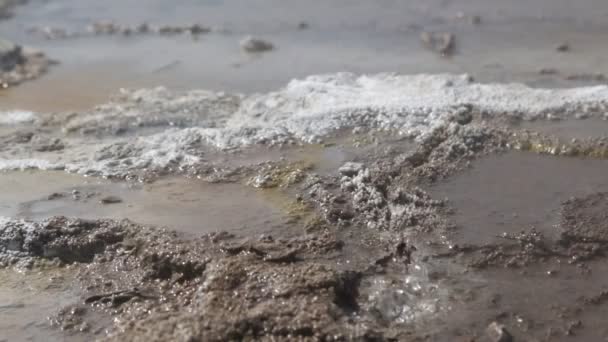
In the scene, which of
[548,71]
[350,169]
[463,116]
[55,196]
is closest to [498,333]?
[350,169]

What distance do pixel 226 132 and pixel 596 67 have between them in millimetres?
3250

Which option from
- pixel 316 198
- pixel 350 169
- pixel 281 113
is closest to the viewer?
pixel 316 198

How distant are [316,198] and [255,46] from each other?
3743 millimetres

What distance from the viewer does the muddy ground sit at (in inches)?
117

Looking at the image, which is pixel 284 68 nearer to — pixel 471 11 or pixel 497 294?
pixel 471 11

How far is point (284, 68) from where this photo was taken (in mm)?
6629

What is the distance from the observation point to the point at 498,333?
281 centimetres

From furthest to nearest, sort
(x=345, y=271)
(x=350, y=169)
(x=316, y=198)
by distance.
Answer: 1. (x=350, y=169)
2. (x=316, y=198)
3. (x=345, y=271)

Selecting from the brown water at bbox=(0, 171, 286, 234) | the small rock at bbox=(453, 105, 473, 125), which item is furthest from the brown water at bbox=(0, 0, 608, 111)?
the brown water at bbox=(0, 171, 286, 234)

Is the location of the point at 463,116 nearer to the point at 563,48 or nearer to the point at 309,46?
the point at 563,48

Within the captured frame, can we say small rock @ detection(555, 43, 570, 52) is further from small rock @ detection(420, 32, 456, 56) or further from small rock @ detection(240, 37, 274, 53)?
small rock @ detection(240, 37, 274, 53)

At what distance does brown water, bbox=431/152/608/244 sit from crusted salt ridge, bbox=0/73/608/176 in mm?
598

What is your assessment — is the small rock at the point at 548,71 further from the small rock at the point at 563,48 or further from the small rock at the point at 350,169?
the small rock at the point at 350,169

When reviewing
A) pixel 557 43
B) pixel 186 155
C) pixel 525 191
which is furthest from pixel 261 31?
pixel 525 191
